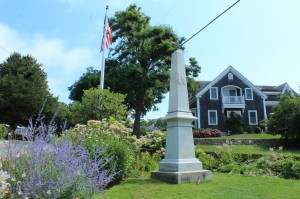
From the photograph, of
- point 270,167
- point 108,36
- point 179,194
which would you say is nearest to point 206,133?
point 108,36

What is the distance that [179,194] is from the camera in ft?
19.4

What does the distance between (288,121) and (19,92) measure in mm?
25593

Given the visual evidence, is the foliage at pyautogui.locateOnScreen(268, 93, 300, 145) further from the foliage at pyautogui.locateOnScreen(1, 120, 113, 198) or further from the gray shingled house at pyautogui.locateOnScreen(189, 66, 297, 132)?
the foliage at pyautogui.locateOnScreen(1, 120, 113, 198)

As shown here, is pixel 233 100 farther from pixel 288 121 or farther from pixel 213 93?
pixel 288 121

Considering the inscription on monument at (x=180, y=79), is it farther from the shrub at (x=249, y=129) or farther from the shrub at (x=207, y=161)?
the shrub at (x=249, y=129)

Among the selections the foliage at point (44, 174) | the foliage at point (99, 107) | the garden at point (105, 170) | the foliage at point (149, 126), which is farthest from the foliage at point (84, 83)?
the foliage at point (44, 174)

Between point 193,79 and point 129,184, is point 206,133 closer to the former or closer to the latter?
point 193,79

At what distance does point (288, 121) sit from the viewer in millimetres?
18750

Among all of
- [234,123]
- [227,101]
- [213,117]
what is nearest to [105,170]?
[234,123]

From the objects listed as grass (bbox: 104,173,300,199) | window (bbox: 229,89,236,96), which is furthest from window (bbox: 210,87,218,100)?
grass (bbox: 104,173,300,199)

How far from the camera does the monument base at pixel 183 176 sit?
7157mm

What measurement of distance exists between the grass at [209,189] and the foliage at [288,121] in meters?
12.5

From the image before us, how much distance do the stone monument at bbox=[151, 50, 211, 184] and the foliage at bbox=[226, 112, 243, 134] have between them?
26.1 meters

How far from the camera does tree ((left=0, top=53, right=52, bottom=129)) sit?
30.5 meters
